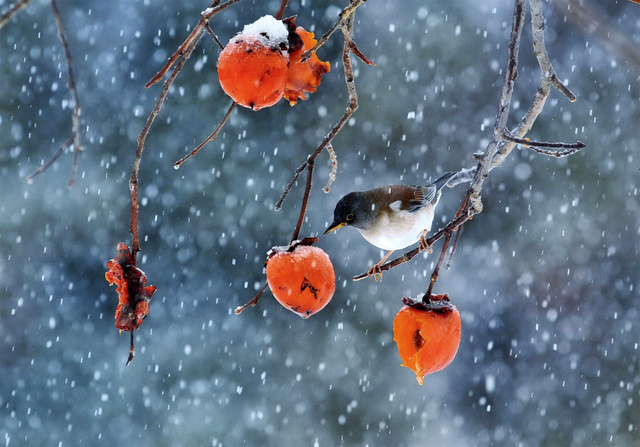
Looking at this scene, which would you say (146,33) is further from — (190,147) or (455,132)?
(455,132)

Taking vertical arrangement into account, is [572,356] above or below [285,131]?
below

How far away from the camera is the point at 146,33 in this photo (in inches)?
216

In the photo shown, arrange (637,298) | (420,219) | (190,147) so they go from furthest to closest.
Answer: (637,298), (190,147), (420,219)

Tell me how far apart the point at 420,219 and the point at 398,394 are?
174 inches

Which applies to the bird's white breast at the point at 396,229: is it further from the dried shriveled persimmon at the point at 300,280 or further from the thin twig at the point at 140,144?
the thin twig at the point at 140,144

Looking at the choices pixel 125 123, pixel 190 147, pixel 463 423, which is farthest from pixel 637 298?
pixel 125 123

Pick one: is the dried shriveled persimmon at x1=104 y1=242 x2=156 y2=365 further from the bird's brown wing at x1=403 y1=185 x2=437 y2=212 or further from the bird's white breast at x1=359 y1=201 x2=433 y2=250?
the bird's brown wing at x1=403 y1=185 x2=437 y2=212

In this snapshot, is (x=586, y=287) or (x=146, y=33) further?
(x=586, y=287)

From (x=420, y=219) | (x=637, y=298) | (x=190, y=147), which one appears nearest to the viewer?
(x=420, y=219)

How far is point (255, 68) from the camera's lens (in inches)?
37.3

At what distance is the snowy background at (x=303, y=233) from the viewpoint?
5.38 metres

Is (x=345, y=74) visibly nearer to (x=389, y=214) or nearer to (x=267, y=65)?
(x=267, y=65)

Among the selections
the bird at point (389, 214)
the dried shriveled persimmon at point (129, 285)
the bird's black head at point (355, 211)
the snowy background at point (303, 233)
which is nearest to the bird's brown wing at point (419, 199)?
the bird at point (389, 214)

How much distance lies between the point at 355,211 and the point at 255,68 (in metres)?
0.82
